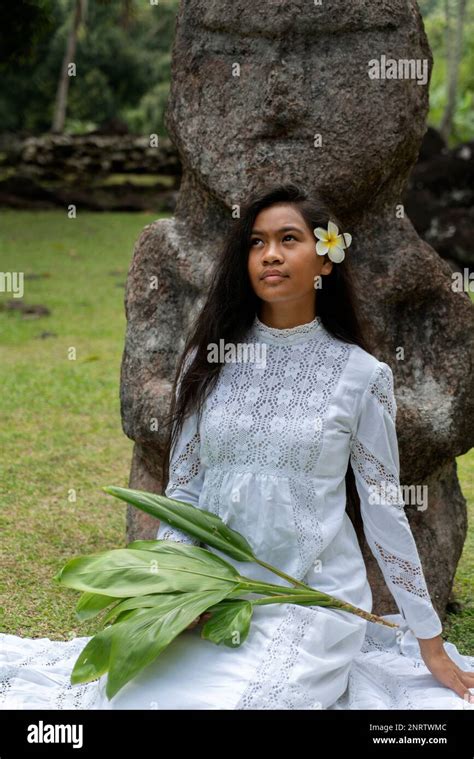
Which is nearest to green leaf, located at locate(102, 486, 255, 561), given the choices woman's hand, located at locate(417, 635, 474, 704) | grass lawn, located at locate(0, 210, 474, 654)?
woman's hand, located at locate(417, 635, 474, 704)

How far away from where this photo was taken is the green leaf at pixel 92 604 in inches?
102

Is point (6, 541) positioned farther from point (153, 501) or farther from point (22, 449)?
point (153, 501)

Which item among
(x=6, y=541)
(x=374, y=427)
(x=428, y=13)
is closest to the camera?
(x=374, y=427)

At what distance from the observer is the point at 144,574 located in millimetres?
2590

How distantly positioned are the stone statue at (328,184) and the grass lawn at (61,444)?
0.58 m

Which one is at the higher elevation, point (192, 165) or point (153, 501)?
point (192, 165)

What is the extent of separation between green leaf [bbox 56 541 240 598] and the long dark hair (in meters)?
0.45

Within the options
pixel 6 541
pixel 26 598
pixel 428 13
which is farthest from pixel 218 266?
pixel 428 13

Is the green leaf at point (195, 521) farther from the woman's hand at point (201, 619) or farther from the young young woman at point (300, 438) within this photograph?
the woman's hand at point (201, 619)

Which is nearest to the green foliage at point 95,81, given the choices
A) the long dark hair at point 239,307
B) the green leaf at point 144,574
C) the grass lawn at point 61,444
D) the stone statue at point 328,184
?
the grass lawn at point 61,444

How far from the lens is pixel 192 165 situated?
3496 mm

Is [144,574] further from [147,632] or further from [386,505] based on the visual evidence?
[386,505]

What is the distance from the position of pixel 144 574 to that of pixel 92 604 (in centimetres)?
14
